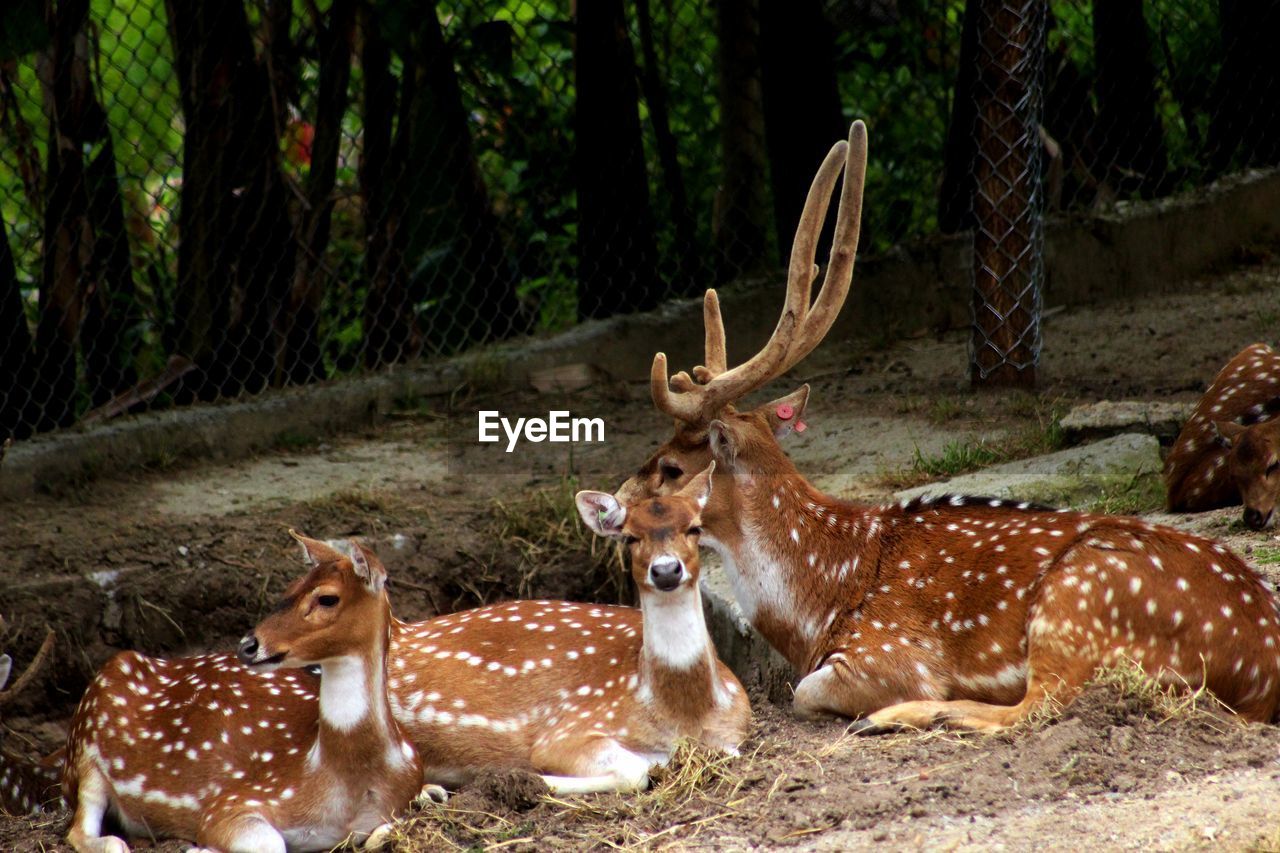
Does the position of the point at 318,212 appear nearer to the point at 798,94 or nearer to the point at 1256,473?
the point at 798,94

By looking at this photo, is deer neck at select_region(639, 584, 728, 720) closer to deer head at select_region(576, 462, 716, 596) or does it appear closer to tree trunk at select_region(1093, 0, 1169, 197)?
deer head at select_region(576, 462, 716, 596)

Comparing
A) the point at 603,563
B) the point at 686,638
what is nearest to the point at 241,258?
the point at 603,563

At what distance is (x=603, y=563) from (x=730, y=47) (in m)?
3.67

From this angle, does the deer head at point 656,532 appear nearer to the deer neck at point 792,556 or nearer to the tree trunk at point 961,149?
the deer neck at point 792,556

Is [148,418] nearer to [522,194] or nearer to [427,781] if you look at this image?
[522,194]

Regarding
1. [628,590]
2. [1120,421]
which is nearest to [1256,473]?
[1120,421]

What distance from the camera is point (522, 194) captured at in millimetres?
9258

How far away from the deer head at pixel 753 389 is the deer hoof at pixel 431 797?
1125mm

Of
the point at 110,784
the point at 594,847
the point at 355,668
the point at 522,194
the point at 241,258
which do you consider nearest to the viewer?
the point at 594,847

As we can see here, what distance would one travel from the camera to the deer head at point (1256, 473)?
5.82 meters

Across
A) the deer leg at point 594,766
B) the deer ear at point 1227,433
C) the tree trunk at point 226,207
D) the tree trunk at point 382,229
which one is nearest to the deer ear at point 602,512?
the deer leg at point 594,766

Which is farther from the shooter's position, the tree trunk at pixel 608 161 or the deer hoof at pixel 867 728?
the tree trunk at pixel 608 161

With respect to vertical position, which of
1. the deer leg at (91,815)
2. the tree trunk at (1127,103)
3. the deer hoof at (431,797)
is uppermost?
the tree trunk at (1127,103)

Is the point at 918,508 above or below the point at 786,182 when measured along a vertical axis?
below
